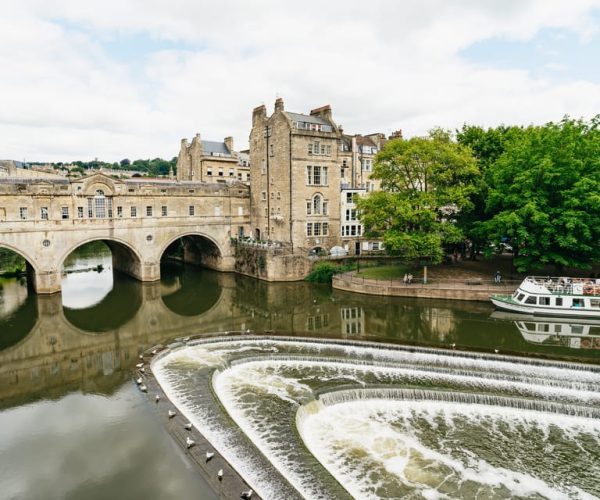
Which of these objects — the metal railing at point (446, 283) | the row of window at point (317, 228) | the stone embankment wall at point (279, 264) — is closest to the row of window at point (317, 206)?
the row of window at point (317, 228)

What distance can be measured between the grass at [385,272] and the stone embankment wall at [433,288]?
143cm

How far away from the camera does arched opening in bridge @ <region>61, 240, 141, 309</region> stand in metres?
39.4

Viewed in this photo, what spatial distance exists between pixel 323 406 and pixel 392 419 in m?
2.66

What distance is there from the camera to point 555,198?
3478 cm

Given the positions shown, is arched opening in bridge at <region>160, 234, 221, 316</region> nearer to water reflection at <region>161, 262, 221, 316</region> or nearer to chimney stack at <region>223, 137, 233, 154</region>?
water reflection at <region>161, 262, 221, 316</region>

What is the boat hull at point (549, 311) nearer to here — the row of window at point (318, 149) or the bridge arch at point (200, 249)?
the row of window at point (318, 149)

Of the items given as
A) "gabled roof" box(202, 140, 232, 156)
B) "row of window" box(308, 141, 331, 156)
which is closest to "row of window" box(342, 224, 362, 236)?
"row of window" box(308, 141, 331, 156)

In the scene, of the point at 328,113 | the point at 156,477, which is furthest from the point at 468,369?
the point at 328,113

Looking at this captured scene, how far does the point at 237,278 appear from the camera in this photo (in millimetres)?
47625

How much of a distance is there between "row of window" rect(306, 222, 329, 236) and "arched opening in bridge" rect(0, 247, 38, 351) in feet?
82.1

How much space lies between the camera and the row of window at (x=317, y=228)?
47.4m

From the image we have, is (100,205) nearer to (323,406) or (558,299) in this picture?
(323,406)

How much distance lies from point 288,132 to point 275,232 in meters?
10.2

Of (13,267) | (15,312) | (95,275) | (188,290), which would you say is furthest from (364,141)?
(15,312)
